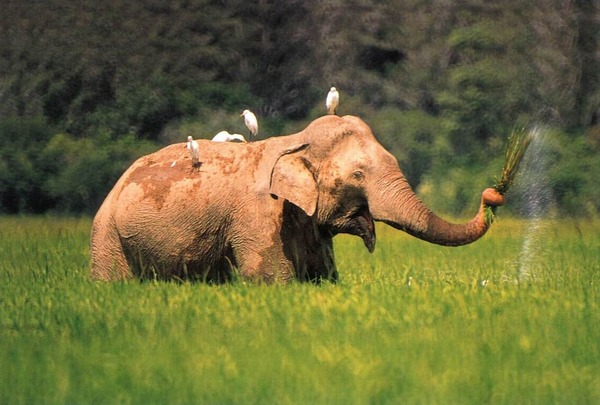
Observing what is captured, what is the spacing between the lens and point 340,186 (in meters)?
9.70

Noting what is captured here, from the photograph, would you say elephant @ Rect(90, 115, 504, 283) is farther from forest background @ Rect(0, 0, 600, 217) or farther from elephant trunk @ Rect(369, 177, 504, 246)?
forest background @ Rect(0, 0, 600, 217)

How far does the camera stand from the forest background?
69.4 feet

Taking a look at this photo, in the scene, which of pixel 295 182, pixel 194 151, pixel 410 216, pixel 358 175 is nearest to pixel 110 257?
pixel 194 151

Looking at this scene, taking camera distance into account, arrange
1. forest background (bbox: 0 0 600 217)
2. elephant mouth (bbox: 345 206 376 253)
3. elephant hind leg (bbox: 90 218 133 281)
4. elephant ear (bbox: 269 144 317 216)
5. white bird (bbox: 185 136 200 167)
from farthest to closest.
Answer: forest background (bbox: 0 0 600 217)
elephant hind leg (bbox: 90 218 133 281)
white bird (bbox: 185 136 200 167)
elephant mouth (bbox: 345 206 376 253)
elephant ear (bbox: 269 144 317 216)

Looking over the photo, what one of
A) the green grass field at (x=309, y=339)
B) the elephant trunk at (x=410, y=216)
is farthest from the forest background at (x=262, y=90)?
the elephant trunk at (x=410, y=216)

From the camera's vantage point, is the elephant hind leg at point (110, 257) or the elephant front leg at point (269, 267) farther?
the elephant hind leg at point (110, 257)

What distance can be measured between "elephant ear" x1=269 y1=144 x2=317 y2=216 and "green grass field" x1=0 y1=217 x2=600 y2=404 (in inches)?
20.3

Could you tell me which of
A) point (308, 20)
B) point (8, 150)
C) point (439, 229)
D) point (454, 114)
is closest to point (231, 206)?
point (439, 229)

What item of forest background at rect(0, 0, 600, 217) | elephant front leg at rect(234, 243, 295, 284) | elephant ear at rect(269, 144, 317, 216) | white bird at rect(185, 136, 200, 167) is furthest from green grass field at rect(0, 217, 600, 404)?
forest background at rect(0, 0, 600, 217)

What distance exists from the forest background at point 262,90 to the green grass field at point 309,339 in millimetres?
9902

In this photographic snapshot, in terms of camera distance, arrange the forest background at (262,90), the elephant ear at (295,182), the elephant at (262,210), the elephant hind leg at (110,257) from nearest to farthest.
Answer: the elephant at (262,210), the elephant ear at (295,182), the elephant hind leg at (110,257), the forest background at (262,90)

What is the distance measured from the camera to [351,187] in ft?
31.7

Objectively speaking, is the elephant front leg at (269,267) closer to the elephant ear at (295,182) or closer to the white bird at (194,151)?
the elephant ear at (295,182)

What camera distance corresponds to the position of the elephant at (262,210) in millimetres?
9516
